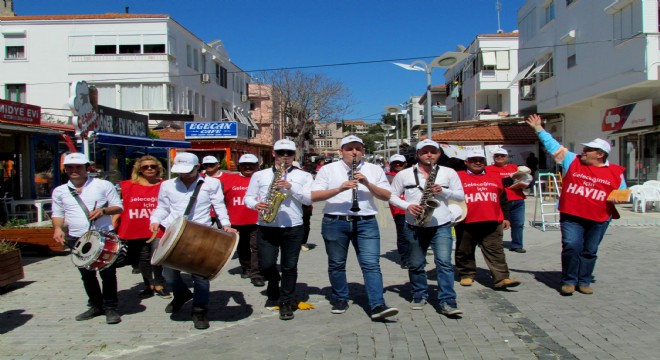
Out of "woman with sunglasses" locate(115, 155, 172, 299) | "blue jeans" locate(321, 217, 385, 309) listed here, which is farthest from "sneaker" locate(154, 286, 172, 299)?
"blue jeans" locate(321, 217, 385, 309)

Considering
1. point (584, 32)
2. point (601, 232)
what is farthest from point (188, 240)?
point (584, 32)

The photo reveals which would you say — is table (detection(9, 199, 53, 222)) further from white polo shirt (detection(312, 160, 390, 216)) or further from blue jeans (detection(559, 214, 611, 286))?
blue jeans (detection(559, 214, 611, 286))

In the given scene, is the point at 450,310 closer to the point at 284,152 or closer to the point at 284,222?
the point at 284,222

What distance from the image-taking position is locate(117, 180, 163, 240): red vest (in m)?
6.70

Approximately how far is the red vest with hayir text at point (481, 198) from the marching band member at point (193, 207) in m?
3.03

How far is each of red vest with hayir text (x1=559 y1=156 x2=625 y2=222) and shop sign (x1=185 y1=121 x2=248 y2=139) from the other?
89.3 ft

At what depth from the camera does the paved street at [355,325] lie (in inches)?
181

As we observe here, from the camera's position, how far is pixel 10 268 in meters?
6.83

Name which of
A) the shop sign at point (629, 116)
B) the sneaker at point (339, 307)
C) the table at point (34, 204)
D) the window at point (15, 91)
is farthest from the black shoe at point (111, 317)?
the window at point (15, 91)

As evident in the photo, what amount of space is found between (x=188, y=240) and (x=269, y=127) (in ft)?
209

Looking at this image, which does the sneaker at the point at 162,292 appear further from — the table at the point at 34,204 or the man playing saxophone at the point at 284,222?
the table at the point at 34,204

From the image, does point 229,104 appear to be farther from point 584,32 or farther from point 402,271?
point 402,271

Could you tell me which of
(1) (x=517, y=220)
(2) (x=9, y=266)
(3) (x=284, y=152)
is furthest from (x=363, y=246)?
(1) (x=517, y=220)

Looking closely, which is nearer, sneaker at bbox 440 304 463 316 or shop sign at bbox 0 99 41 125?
sneaker at bbox 440 304 463 316
